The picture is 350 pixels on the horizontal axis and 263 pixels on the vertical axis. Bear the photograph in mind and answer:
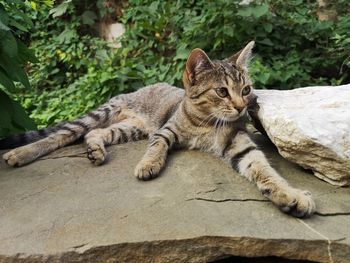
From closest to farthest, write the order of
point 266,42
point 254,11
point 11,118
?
point 11,118 → point 254,11 → point 266,42

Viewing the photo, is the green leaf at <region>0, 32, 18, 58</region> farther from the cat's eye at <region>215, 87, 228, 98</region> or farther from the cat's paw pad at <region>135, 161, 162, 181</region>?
the cat's eye at <region>215, 87, 228, 98</region>

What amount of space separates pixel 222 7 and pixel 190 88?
2.23 m

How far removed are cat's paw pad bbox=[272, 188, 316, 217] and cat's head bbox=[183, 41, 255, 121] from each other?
83 centimetres

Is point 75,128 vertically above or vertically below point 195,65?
below

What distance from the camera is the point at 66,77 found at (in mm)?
7648

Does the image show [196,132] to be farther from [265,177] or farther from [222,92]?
[265,177]

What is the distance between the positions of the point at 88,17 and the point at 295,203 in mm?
6084

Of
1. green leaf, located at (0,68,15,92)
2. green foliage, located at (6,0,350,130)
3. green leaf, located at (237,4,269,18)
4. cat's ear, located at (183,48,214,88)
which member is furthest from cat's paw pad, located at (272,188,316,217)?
green leaf, located at (237,4,269,18)

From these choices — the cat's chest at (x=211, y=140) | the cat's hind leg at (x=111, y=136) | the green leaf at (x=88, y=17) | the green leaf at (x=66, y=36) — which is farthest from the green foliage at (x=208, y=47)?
the cat's chest at (x=211, y=140)

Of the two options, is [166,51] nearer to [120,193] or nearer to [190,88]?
[190,88]

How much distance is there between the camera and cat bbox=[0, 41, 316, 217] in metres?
3.10

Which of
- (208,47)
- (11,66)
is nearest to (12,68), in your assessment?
(11,66)

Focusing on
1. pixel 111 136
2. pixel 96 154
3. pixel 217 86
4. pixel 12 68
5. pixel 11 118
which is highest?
pixel 12 68

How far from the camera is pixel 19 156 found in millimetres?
3328
